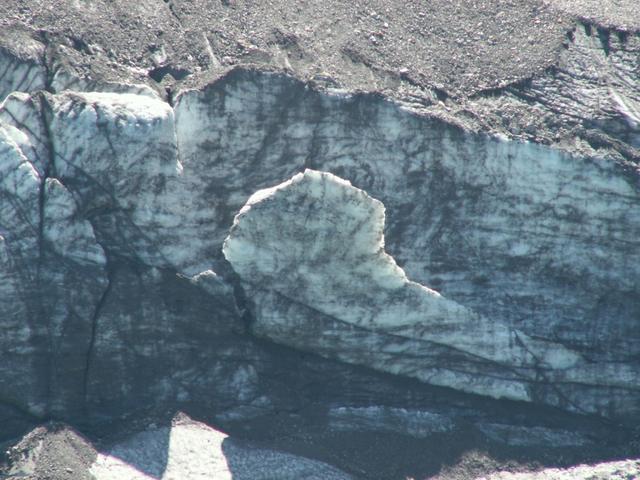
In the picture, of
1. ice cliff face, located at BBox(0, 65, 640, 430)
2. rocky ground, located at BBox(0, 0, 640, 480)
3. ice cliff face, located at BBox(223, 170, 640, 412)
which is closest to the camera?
ice cliff face, located at BBox(223, 170, 640, 412)

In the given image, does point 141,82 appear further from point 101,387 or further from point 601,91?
point 601,91

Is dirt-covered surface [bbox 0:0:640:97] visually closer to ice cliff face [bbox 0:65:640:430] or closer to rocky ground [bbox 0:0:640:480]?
rocky ground [bbox 0:0:640:480]

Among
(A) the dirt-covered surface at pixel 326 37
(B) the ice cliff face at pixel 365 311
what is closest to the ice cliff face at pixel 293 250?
(B) the ice cliff face at pixel 365 311

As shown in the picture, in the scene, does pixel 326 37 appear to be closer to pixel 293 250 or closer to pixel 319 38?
pixel 319 38

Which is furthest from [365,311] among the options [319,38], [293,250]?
[319,38]

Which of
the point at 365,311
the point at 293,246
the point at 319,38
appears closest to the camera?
the point at 293,246

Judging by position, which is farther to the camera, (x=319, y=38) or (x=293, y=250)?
(x=319, y=38)

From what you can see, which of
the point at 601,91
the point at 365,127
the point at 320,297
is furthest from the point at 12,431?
the point at 601,91

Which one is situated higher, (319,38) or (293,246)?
(319,38)

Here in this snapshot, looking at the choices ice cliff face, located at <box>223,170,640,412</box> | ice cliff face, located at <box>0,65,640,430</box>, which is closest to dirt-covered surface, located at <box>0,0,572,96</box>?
ice cliff face, located at <box>0,65,640,430</box>
